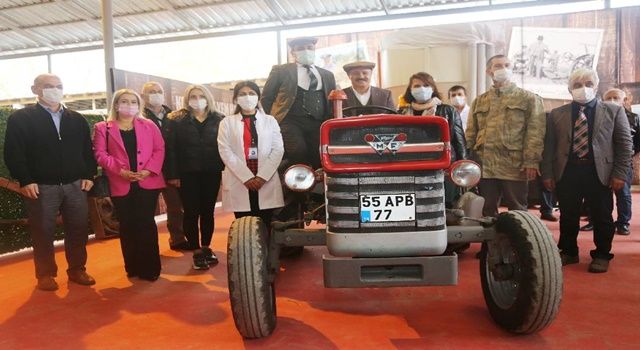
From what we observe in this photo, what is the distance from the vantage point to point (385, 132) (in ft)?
7.39

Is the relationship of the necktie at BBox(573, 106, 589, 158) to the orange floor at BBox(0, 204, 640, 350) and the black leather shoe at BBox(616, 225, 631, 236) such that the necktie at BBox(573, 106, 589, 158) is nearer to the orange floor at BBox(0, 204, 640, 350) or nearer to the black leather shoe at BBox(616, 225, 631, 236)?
the orange floor at BBox(0, 204, 640, 350)

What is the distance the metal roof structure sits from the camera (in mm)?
10180

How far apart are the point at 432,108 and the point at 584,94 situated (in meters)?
1.11

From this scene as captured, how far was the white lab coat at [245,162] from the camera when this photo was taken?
338 cm

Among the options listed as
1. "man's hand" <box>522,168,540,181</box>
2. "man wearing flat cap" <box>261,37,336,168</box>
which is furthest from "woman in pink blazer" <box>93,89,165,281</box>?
"man's hand" <box>522,168,540,181</box>

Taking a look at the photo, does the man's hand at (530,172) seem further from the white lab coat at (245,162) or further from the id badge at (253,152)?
the id badge at (253,152)

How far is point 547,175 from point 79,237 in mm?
3534

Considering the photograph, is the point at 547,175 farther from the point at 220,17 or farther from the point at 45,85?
the point at 220,17

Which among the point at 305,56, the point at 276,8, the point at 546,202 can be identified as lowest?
the point at 546,202

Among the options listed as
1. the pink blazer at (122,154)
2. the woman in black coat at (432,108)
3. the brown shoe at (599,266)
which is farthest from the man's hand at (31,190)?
the brown shoe at (599,266)

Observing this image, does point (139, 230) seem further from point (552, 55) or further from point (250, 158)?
point (552, 55)

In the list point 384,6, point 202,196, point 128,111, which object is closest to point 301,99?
point 202,196

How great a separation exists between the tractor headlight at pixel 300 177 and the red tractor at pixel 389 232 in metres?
0.20

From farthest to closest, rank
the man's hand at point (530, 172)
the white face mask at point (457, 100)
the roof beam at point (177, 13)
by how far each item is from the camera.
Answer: the roof beam at point (177, 13)
the white face mask at point (457, 100)
the man's hand at point (530, 172)
